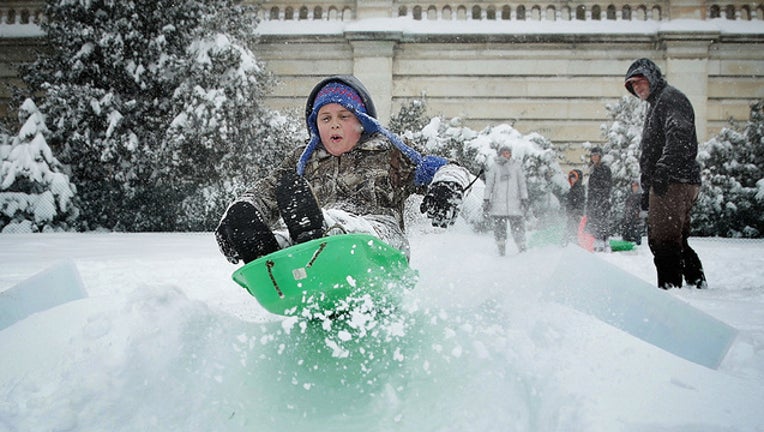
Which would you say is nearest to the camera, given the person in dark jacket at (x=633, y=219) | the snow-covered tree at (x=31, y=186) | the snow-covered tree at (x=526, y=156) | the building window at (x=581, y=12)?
the person in dark jacket at (x=633, y=219)

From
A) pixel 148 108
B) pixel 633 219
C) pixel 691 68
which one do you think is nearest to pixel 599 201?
pixel 633 219

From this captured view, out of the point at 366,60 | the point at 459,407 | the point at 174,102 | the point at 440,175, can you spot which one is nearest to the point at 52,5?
the point at 174,102

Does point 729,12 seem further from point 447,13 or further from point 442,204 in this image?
point 442,204

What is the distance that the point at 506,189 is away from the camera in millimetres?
7418

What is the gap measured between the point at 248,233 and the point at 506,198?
18.9ft

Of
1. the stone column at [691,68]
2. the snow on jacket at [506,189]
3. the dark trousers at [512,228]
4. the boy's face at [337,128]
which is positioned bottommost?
the dark trousers at [512,228]

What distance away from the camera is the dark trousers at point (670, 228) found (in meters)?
3.64

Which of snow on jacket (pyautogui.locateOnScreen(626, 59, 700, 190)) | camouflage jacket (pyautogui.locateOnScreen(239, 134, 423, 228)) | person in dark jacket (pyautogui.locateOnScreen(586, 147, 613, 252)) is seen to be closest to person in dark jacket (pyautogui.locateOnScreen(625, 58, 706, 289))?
snow on jacket (pyautogui.locateOnScreen(626, 59, 700, 190))

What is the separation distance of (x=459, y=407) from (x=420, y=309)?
38.9 inches

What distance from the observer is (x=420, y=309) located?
2.52 metres

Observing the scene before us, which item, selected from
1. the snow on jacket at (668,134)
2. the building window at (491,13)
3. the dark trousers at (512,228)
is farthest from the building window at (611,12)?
the snow on jacket at (668,134)

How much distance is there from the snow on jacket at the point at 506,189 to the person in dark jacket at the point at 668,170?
3.40 m

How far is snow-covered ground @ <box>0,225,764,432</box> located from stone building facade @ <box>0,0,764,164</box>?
1140cm

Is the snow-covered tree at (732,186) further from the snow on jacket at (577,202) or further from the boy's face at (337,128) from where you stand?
the boy's face at (337,128)
